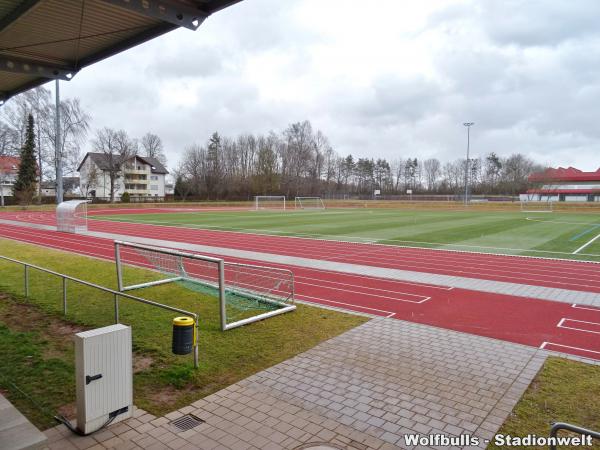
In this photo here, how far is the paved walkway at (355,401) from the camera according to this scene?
4168 mm

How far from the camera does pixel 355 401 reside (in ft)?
16.2

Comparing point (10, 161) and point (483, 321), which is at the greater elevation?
point (10, 161)

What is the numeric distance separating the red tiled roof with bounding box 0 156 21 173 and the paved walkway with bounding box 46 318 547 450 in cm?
6586

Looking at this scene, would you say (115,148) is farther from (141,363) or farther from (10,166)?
(141,363)

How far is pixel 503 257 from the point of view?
16.2 m

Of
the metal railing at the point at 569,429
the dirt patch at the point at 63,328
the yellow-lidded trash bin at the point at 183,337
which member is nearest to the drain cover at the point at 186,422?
the yellow-lidded trash bin at the point at 183,337

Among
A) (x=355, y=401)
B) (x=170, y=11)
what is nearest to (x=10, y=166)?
(x=170, y=11)

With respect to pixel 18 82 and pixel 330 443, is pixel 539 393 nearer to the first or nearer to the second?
pixel 330 443


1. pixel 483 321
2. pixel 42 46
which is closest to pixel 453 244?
pixel 483 321

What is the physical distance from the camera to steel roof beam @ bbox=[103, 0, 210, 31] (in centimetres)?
555

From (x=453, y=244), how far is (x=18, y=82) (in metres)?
17.6

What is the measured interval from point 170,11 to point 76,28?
200cm

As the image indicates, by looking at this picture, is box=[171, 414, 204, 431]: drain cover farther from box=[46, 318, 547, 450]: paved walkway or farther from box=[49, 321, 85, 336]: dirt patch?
box=[49, 321, 85, 336]: dirt patch

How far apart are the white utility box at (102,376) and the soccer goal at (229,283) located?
3100 mm
